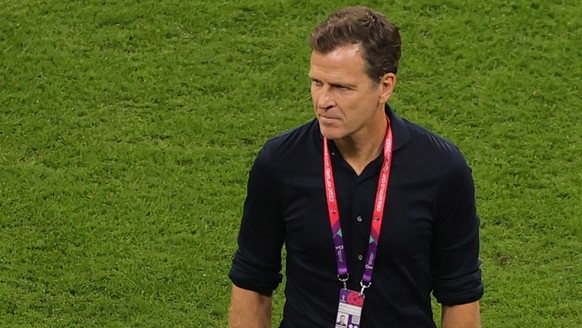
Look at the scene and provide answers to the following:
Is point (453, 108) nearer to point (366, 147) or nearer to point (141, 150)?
point (141, 150)

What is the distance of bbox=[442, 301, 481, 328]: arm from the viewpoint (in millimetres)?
4047

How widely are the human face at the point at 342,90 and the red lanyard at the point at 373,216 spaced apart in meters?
0.15

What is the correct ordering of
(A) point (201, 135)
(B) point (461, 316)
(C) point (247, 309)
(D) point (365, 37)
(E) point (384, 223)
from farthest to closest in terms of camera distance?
(A) point (201, 135) → (C) point (247, 309) → (B) point (461, 316) → (E) point (384, 223) → (D) point (365, 37)

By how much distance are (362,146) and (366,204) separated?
0.19 meters

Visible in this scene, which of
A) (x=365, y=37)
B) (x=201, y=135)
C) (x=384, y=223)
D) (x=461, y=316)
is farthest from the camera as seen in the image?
(x=201, y=135)

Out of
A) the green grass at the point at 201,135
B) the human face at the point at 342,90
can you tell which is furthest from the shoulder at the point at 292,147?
the green grass at the point at 201,135

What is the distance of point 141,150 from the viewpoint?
8523 mm

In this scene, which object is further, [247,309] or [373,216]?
[247,309]

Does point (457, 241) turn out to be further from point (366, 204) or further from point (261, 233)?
point (261, 233)

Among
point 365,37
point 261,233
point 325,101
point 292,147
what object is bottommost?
point 261,233

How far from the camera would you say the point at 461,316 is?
4051 millimetres

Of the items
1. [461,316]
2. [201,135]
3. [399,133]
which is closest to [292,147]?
[399,133]

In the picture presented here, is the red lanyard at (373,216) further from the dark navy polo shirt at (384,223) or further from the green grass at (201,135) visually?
the green grass at (201,135)

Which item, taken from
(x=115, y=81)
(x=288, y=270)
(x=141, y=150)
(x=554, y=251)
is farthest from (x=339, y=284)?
(x=115, y=81)
